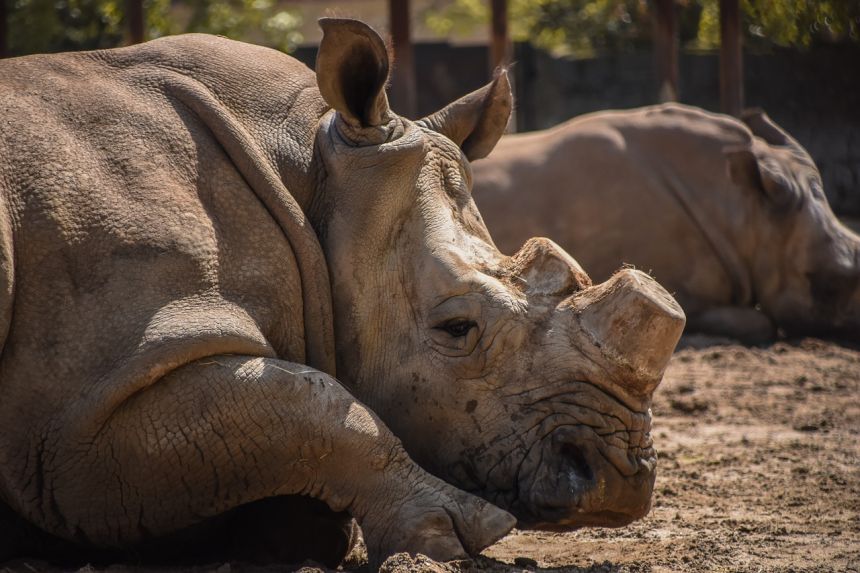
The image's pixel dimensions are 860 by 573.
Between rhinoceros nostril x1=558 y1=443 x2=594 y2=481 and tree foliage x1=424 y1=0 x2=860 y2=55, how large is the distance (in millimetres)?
8148

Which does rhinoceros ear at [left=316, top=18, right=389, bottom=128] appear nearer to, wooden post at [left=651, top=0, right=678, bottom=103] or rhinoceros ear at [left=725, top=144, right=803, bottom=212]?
rhinoceros ear at [left=725, top=144, right=803, bottom=212]

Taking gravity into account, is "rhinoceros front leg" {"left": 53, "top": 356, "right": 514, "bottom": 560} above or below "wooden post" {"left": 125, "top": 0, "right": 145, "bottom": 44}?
below

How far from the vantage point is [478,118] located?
5000 millimetres

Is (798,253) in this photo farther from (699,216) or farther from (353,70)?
(353,70)

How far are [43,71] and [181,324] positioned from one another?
1003 mm

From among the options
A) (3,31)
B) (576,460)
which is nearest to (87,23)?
(3,31)

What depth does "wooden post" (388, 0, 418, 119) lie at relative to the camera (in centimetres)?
995

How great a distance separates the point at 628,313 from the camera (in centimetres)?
395

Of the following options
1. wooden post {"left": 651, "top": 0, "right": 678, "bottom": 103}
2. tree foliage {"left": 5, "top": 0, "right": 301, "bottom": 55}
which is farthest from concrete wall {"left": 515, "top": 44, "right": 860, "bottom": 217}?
tree foliage {"left": 5, "top": 0, "right": 301, "bottom": 55}

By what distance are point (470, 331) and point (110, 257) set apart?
1030mm

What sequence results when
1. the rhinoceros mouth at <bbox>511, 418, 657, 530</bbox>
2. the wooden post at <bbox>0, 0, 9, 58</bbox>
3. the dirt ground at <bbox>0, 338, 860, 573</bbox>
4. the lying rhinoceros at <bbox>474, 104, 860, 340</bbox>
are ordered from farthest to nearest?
the lying rhinoceros at <bbox>474, 104, 860, 340</bbox>
the wooden post at <bbox>0, 0, 9, 58</bbox>
the dirt ground at <bbox>0, 338, 860, 573</bbox>
the rhinoceros mouth at <bbox>511, 418, 657, 530</bbox>

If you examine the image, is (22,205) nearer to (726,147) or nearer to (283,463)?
(283,463)

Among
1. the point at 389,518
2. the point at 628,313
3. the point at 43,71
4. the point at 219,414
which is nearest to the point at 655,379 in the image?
the point at 628,313

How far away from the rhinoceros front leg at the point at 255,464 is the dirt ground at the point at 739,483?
16 centimetres
